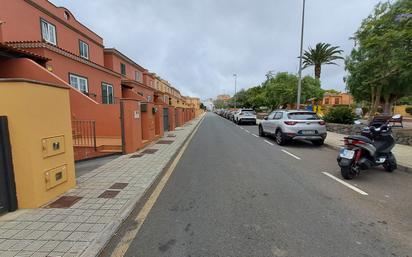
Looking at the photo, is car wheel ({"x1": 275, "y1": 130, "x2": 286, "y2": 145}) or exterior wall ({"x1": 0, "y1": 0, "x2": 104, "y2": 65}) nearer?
car wheel ({"x1": 275, "y1": 130, "x2": 286, "y2": 145})

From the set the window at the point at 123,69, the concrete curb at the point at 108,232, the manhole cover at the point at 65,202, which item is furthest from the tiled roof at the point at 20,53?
the window at the point at 123,69

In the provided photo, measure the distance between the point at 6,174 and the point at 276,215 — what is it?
179 inches

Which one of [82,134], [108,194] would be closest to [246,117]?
[82,134]

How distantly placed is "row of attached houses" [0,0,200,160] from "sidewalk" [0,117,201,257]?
12.3ft

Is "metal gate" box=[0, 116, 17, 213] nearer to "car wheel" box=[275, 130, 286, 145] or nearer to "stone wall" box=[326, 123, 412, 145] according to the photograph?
"car wheel" box=[275, 130, 286, 145]

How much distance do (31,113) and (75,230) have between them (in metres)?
2.14

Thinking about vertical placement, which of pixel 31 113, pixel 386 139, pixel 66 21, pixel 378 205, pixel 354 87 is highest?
pixel 66 21

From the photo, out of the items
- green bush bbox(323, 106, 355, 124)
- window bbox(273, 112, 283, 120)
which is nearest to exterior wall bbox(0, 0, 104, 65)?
window bbox(273, 112, 283, 120)

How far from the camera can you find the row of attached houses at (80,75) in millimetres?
9711

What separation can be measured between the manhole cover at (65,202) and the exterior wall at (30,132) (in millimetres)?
167

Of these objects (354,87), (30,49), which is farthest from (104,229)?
(354,87)

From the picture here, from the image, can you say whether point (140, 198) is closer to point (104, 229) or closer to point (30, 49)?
point (104, 229)

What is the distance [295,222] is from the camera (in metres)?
3.67

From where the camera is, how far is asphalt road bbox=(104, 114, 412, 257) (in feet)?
9.87
